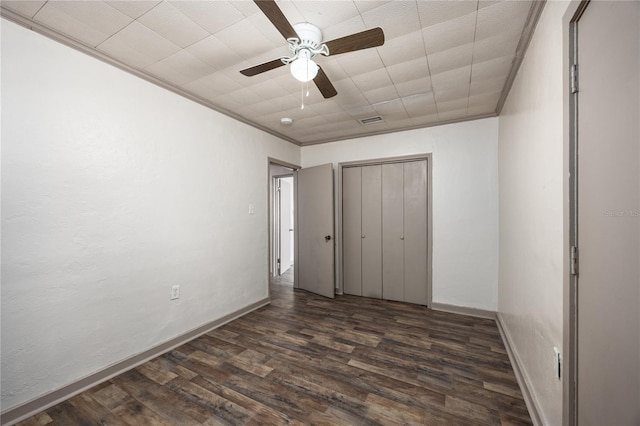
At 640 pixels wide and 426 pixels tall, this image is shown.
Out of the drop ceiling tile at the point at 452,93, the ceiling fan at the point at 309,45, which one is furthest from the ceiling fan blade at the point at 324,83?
the drop ceiling tile at the point at 452,93

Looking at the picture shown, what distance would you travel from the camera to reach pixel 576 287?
1107mm

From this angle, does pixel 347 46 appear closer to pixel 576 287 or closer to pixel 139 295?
pixel 576 287

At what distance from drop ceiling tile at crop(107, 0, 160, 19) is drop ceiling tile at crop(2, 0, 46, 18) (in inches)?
15.9

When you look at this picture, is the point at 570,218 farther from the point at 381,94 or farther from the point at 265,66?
the point at 381,94

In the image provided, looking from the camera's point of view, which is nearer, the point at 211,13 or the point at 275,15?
the point at 275,15

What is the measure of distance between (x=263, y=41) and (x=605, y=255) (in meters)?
2.19

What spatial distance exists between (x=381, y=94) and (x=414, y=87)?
325 mm

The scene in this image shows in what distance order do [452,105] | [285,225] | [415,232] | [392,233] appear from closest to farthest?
[452,105], [415,232], [392,233], [285,225]

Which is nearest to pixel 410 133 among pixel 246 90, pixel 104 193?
pixel 246 90

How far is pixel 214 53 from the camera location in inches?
79.7

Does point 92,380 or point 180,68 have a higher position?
point 180,68

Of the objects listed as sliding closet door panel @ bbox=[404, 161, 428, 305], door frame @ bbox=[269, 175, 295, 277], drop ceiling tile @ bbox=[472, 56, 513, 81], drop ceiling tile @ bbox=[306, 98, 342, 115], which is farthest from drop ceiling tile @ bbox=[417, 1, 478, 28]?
door frame @ bbox=[269, 175, 295, 277]

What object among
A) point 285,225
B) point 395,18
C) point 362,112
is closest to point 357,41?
point 395,18

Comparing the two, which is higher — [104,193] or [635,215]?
[104,193]
